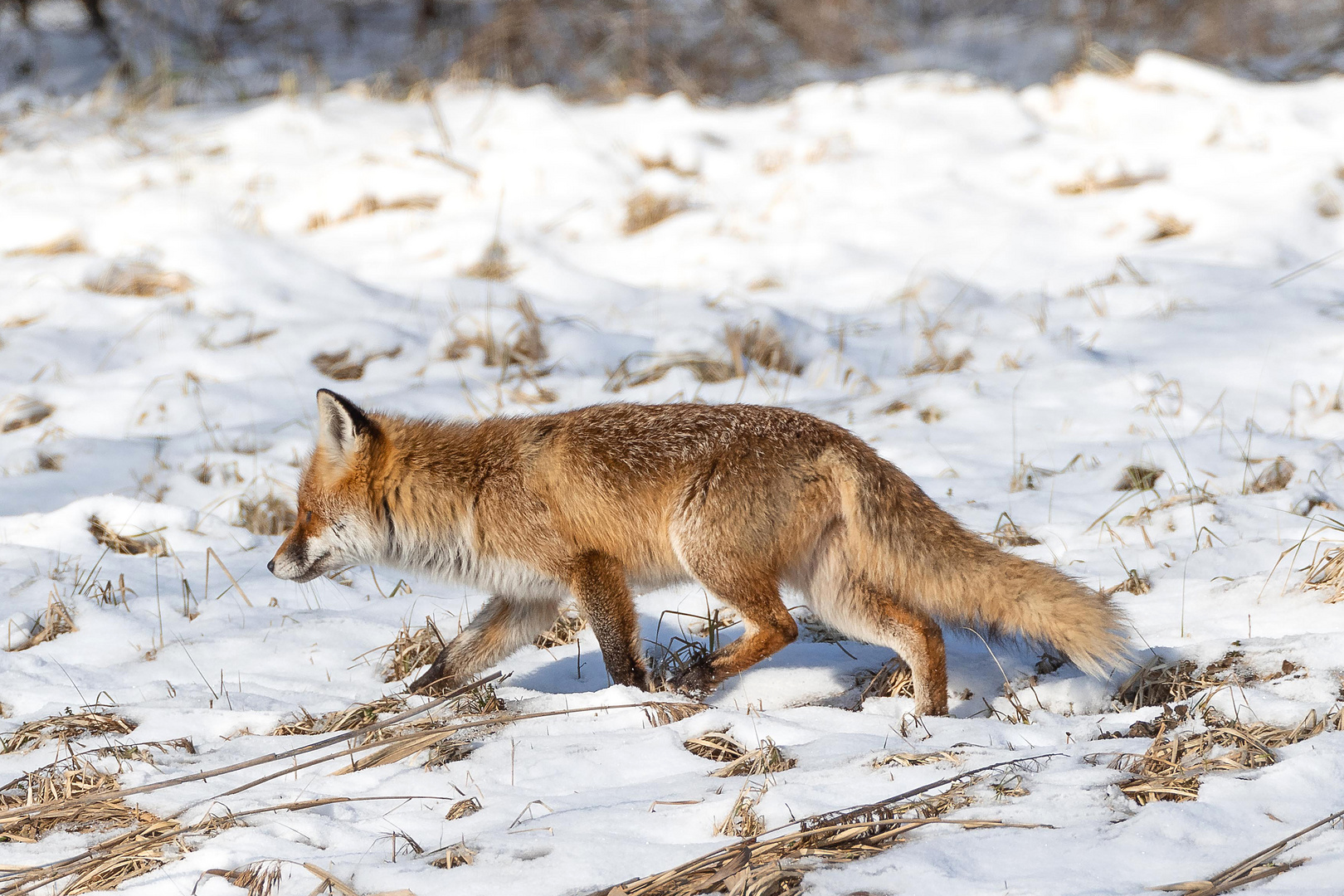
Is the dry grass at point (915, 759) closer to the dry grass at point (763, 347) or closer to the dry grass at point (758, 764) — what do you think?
the dry grass at point (758, 764)

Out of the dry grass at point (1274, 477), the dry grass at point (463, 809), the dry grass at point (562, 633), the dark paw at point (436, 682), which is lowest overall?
the dry grass at point (562, 633)

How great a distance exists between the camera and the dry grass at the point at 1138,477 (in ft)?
17.4

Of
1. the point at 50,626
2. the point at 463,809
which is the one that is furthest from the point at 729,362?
the point at 463,809

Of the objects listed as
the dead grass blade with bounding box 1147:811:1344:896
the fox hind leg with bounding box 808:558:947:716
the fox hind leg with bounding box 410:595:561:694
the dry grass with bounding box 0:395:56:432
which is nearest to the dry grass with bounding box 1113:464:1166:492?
the fox hind leg with bounding box 808:558:947:716

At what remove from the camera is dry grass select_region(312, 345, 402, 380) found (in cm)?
777

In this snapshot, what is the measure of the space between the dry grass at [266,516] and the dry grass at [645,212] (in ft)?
18.0

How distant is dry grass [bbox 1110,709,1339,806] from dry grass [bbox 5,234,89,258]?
32.0 feet

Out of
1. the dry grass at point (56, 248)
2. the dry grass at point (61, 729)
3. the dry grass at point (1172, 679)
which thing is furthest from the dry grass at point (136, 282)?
the dry grass at point (1172, 679)

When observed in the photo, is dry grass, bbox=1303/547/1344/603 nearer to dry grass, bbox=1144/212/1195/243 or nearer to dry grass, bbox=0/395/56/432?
dry grass, bbox=1144/212/1195/243

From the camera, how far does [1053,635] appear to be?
366 centimetres

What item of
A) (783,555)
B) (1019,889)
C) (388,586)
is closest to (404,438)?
(388,586)

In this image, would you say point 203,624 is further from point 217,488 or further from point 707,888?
point 707,888

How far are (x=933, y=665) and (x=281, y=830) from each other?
2.23 metres

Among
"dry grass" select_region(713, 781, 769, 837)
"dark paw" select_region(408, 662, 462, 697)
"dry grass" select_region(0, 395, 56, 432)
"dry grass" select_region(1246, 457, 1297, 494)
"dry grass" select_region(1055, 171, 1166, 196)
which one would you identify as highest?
"dry grass" select_region(1055, 171, 1166, 196)
